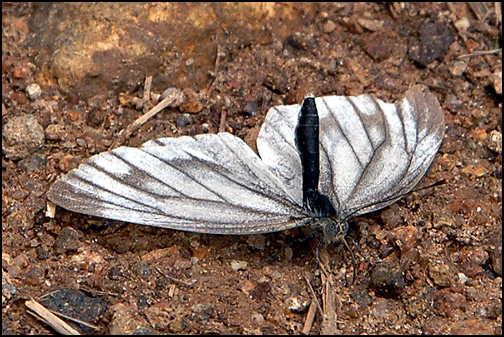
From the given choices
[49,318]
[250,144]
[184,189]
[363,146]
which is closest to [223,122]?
[250,144]

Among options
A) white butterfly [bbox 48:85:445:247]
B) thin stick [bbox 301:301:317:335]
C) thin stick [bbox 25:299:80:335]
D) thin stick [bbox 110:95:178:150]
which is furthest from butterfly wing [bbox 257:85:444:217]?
thin stick [bbox 25:299:80:335]

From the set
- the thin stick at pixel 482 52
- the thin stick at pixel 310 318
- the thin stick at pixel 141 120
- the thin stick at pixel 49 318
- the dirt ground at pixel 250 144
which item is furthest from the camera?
the thin stick at pixel 482 52

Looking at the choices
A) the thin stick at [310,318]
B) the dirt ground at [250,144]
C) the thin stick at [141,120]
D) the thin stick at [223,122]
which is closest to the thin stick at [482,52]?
the dirt ground at [250,144]

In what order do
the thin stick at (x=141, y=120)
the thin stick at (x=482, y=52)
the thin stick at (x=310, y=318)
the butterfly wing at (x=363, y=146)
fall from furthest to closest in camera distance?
1. the thin stick at (x=482, y=52)
2. the thin stick at (x=141, y=120)
3. the butterfly wing at (x=363, y=146)
4. the thin stick at (x=310, y=318)

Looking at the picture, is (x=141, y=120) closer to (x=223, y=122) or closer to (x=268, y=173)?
(x=223, y=122)

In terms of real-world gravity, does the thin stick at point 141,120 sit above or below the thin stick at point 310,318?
above

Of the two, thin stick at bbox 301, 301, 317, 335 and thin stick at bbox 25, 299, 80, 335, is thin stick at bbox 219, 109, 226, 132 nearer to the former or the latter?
thin stick at bbox 301, 301, 317, 335

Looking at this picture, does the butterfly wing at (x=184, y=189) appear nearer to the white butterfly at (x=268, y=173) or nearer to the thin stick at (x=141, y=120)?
the white butterfly at (x=268, y=173)

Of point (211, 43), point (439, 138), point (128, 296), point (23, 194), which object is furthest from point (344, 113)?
point (23, 194)
